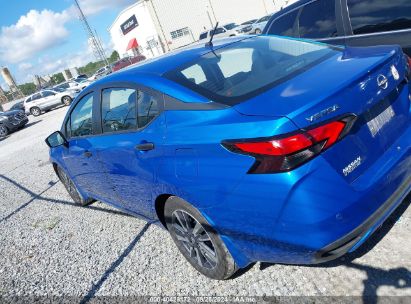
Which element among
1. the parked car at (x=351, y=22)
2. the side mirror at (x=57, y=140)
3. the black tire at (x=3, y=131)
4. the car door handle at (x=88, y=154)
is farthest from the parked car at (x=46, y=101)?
the car door handle at (x=88, y=154)

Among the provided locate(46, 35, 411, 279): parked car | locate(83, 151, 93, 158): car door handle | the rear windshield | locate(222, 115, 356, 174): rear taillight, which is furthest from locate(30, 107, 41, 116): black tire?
locate(222, 115, 356, 174): rear taillight

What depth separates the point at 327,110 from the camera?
2.21m

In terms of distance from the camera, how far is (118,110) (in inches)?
143

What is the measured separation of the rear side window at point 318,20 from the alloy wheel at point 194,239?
332 centimetres

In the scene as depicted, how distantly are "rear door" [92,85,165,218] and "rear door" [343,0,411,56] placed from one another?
2.93 meters

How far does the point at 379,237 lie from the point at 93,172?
2926 millimetres

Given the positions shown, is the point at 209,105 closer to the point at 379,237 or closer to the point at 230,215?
the point at 230,215

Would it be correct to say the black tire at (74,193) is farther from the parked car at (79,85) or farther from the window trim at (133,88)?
the parked car at (79,85)

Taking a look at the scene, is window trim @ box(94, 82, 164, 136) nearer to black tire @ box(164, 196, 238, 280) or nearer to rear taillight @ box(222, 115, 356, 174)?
black tire @ box(164, 196, 238, 280)

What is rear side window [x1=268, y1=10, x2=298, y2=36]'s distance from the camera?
5.65m

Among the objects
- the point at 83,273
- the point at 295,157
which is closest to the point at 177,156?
the point at 295,157

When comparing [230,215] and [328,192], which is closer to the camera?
[328,192]

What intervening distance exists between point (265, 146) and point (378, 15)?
3.27 m

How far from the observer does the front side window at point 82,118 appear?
4.17m
